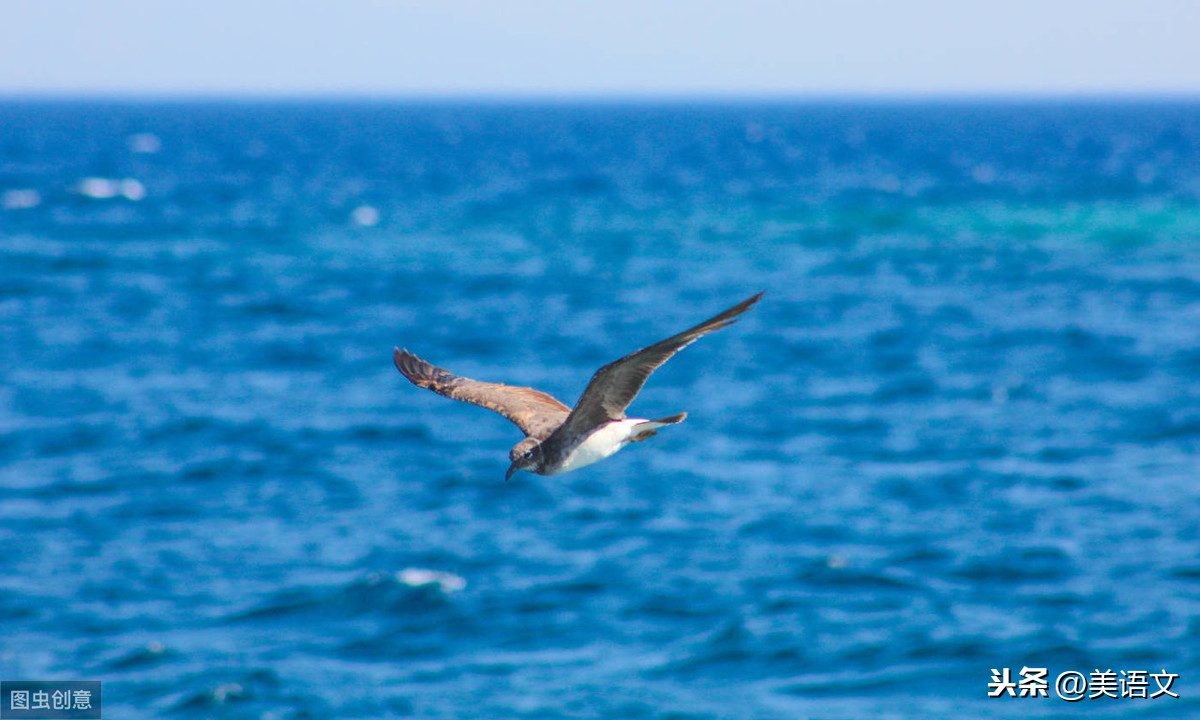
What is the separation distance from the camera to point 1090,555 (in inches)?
958

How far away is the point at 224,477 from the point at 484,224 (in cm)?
4403

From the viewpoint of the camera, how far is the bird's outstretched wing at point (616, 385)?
8070mm

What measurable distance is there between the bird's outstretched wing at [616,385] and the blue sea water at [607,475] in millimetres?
11240

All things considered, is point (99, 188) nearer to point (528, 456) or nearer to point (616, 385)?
point (528, 456)

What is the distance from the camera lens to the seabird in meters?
8.15

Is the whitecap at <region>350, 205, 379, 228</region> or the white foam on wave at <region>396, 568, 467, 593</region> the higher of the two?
the whitecap at <region>350, 205, 379, 228</region>

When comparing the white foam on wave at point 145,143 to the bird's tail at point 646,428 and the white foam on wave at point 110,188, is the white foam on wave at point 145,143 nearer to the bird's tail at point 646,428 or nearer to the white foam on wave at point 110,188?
the white foam on wave at point 110,188

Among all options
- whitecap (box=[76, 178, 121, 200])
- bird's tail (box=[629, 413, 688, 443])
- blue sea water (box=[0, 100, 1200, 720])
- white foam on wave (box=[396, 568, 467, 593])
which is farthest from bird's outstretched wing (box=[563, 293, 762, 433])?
whitecap (box=[76, 178, 121, 200])

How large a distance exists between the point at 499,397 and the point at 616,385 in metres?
2.36

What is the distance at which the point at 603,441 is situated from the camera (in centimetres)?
894

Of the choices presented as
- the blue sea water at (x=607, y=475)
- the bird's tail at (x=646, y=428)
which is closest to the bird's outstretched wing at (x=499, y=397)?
the bird's tail at (x=646, y=428)

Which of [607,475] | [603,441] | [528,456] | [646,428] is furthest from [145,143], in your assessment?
[646,428]

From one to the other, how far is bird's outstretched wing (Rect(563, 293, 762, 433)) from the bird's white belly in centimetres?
6

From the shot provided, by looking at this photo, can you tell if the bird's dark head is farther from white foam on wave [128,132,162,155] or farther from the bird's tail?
white foam on wave [128,132,162,155]
